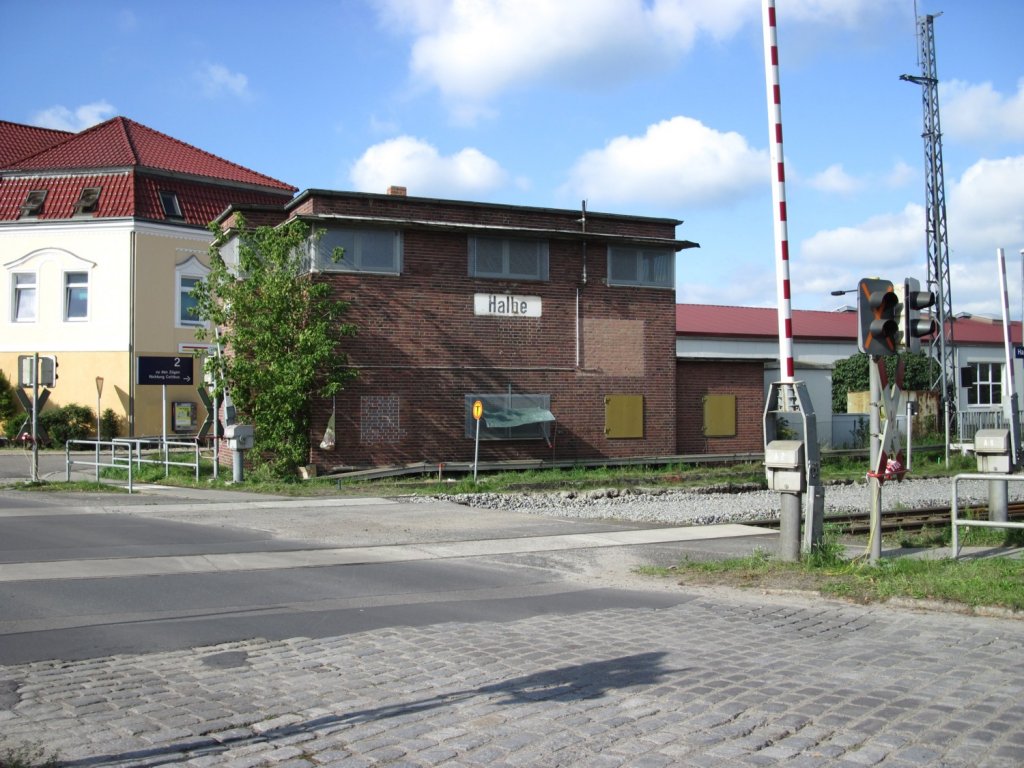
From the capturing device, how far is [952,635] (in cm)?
780

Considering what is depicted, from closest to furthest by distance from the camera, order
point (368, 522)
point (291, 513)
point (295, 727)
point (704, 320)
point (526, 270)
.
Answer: point (295, 727) < point (368, 522) < point (291, 513) < point (526, 270) < point (704, 320)

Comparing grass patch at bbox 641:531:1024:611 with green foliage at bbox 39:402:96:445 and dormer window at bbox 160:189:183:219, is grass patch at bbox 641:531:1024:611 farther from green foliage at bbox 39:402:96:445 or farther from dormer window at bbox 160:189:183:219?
dormer window at bbox 160:189:183:219

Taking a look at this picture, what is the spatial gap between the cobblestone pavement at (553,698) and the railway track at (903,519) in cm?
788

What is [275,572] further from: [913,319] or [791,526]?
[913,319]

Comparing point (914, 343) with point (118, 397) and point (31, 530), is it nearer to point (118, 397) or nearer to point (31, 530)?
point (31, 530)

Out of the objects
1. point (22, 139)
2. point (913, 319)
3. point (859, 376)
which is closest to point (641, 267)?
point (913, 319)

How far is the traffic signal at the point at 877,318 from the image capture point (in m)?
10.2

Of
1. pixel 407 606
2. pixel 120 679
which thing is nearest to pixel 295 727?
pixel 120 679

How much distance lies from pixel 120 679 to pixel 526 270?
68.9 ft

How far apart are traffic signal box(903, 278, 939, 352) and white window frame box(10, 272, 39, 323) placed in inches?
1458

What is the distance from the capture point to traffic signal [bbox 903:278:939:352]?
34.3ft

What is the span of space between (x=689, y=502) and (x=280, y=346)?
10.4 metres

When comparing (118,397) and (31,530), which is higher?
(118,397)

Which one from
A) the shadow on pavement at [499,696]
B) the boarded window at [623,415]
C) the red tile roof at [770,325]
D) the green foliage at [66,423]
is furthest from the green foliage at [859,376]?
the shadow on pavement at [499,696]
